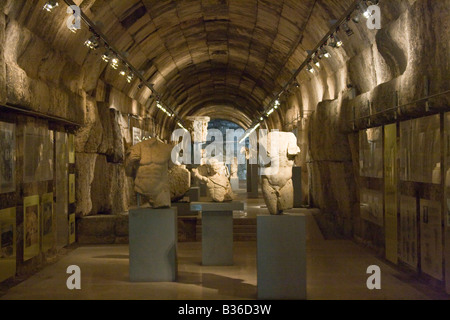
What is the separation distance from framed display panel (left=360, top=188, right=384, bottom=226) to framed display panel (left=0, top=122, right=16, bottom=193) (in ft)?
21.3

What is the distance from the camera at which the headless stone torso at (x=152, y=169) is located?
9906 mm

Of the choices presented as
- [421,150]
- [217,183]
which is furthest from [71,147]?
[421,150]

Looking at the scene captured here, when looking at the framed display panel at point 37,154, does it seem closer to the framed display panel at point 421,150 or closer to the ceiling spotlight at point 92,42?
the ceiling spotlight at point 92,42

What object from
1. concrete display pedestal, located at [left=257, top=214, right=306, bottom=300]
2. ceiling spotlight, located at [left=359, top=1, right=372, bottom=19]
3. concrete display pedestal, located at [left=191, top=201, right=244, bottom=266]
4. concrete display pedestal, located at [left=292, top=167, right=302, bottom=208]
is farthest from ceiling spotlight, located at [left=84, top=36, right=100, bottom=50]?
concrete display pedestal, located at [left=292, top=167, right=302, bottom=208]

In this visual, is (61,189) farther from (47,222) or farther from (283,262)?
(283,262)

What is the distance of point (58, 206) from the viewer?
1249 cm

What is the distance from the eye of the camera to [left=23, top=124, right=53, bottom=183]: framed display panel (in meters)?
10.2

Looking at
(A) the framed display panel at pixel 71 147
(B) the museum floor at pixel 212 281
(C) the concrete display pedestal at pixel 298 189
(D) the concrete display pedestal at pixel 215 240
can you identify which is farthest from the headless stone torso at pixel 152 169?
(C) the concrete display pedestal at pixel 298 189

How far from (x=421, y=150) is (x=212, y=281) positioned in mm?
3706

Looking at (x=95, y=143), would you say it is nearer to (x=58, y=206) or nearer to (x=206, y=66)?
(x=58, y=206)

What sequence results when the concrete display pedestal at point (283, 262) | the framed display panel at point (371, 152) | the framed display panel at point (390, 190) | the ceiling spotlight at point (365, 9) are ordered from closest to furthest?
1. the concrete display pedestal at point (283, 262)
2. the ceiling spotlight at point (365, 9)
3. the framed display panel at point (390, 190)
4. the framed display panel at point (371, 152)

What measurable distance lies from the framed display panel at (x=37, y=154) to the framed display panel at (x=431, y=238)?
6329 mm

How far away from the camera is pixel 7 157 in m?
9.16

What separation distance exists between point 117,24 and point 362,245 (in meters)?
7.16
